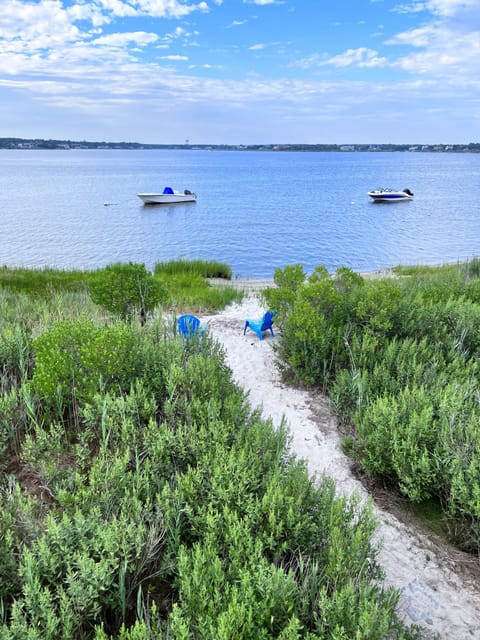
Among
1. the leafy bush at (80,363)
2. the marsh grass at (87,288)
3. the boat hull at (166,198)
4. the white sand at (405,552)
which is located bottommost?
the white sand at (405,552)

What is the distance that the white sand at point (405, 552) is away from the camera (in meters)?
3.39

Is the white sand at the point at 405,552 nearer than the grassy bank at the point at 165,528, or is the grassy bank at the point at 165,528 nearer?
the grassy bank at the point at 165,528

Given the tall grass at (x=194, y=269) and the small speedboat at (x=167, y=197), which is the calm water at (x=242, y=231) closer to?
the small speedboat at (x=167, y=197)

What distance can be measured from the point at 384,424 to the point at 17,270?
1519 cm

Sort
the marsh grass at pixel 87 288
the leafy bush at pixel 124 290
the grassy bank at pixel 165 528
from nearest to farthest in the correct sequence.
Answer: the grassy bank at pixel 165 528, the leafy bush at pixel 124 290, the marsh grass at pixel 87 288

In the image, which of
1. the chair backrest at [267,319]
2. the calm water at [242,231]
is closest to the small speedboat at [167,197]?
the calm water at [242,231]

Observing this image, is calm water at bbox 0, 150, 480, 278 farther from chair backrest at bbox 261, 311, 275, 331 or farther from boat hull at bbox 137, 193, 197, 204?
chair backrest at bbox 261, 311, 275, 331

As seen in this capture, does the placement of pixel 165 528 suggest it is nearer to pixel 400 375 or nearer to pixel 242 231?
pixel 400 375

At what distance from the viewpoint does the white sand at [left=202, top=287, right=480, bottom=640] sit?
3391 millimetres

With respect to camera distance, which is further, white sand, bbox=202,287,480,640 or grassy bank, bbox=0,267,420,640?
white sand, bbox=202,287,480,640

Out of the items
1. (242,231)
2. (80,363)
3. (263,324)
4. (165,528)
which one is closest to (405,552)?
(165,528)

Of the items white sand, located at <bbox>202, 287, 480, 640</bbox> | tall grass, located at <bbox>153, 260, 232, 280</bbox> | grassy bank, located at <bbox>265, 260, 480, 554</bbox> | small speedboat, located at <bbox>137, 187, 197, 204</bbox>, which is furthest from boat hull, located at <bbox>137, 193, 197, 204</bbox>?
white sand, located at <bbox>202, 287, 480, 640</bbox>

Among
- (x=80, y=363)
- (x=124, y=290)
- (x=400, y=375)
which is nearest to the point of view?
(x=80, y=363)

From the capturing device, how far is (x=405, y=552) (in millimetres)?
3998
